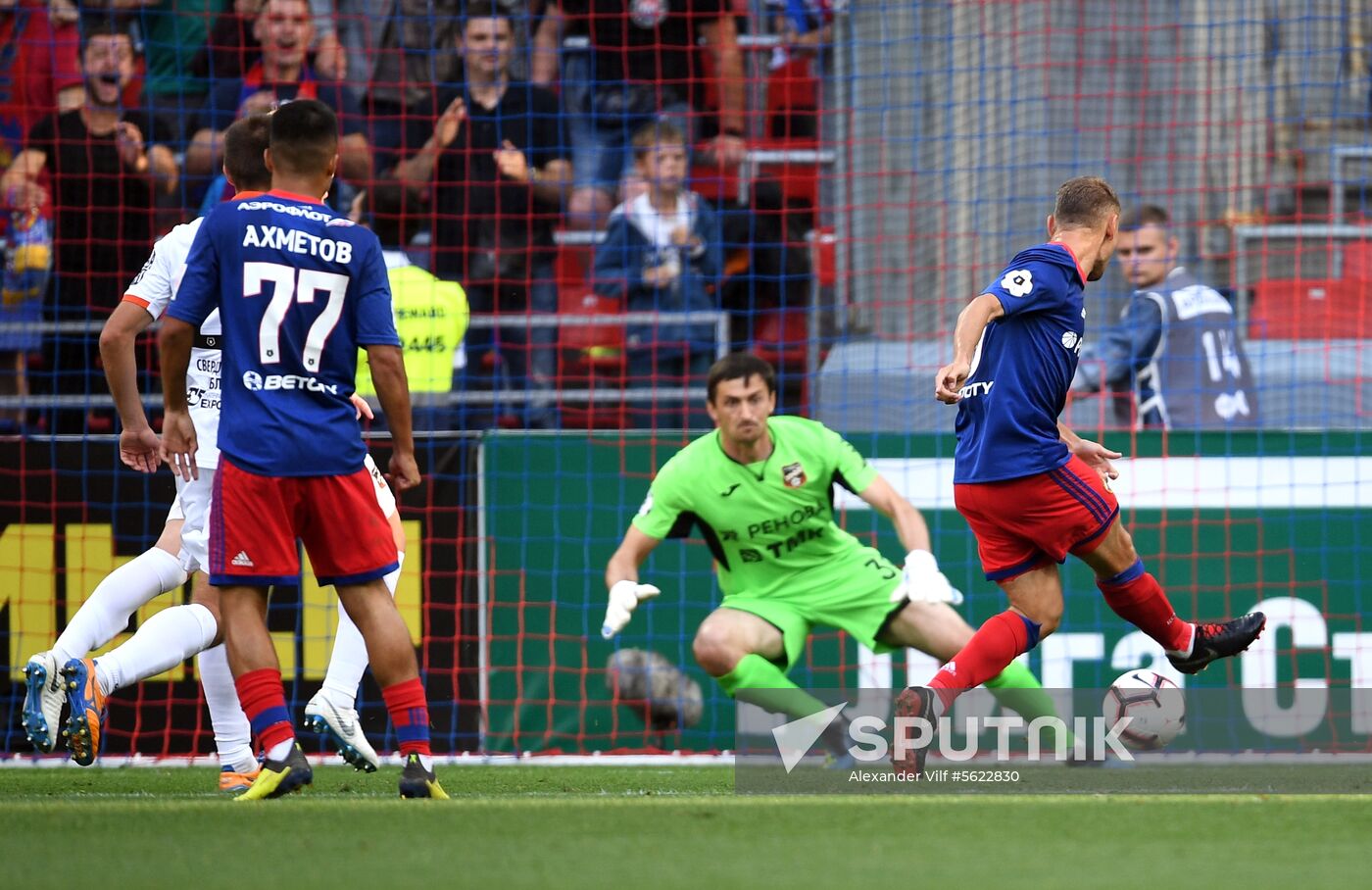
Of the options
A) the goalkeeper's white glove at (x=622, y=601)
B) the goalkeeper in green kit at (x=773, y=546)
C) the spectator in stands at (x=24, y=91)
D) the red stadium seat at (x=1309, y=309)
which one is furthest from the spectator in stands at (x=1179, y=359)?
the spectator in stands at (x=24, y=91)

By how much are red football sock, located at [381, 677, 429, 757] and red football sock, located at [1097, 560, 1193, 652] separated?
2030 mm

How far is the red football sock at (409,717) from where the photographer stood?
A: 4344mm

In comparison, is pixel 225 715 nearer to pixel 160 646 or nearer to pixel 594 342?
pixel 160 646

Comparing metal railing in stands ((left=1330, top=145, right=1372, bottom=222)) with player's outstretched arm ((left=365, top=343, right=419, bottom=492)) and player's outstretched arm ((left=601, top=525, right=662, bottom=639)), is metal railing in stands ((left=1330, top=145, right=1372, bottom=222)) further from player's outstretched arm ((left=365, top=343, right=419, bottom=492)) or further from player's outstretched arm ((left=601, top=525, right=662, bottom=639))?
player's outstretched arm ((left=365, top=343, right=419, bottom=492))

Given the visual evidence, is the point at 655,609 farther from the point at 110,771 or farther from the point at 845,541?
the point at 110,771

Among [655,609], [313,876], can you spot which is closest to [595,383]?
[655,609]

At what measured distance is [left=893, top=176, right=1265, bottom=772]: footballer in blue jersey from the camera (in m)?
4.85

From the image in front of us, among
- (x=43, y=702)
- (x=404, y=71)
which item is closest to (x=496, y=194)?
A: (x=404, y=71)

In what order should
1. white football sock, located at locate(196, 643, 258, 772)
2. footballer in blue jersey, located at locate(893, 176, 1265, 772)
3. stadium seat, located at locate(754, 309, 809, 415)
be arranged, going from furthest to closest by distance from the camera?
stadium seat, located at locate(754, 309, 809, 415)
white football sock, located at locate(196, 643, 258, 772)
footballer in blue jersey, located at locate(893, 176, 1265, 772)

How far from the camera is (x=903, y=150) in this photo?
9117 mm

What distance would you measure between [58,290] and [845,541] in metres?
4.32

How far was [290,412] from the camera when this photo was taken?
4.25 meters

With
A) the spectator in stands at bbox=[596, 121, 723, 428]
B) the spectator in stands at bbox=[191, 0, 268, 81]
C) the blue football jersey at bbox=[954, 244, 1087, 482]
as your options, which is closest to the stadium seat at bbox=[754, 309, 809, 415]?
the spectator in stands at bbox=[596, 121, 723, 428]

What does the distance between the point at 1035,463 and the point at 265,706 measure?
218cm
